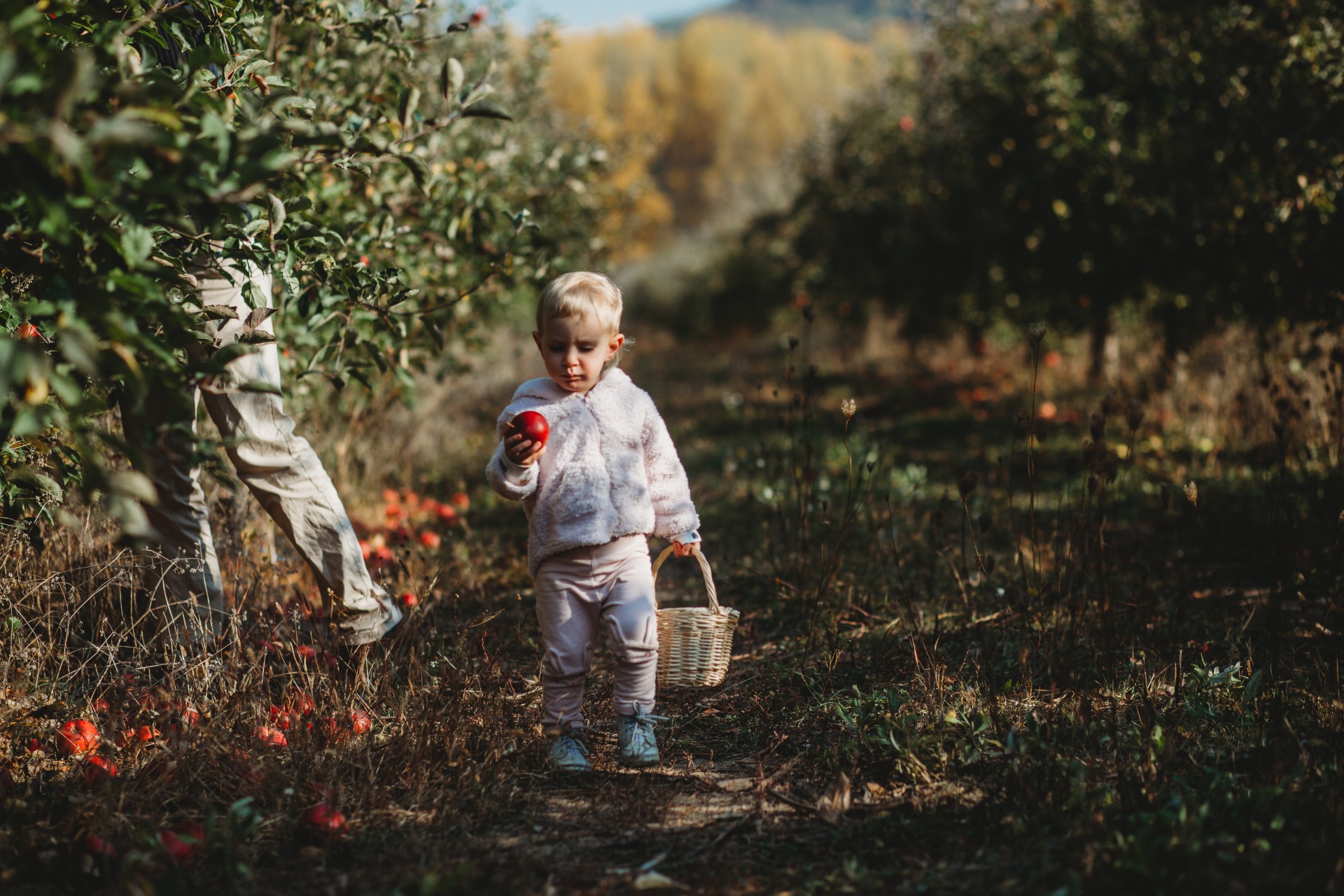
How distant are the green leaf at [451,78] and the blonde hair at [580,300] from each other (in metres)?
0.52

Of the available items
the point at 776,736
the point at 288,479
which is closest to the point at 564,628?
the point at 776,736

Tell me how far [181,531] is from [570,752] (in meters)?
1.43

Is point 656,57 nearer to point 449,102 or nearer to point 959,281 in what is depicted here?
point 959,281

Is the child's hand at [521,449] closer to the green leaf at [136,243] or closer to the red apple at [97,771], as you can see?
the green leaf at [136,243]

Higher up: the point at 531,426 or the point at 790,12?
the point at 790,12

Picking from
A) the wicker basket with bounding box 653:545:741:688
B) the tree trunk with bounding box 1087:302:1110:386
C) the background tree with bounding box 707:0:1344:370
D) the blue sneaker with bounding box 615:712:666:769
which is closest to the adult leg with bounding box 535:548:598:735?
the blue sneaker with bounding box 615:712:666:769

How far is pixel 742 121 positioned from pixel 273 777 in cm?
5306

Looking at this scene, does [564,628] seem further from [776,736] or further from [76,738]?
[76,738]

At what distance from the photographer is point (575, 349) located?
2471 millimetres

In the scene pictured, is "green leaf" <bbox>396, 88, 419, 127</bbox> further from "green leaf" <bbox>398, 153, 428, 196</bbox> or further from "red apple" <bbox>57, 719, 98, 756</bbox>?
"red apple" <bbox>57, 719, 98, 756</bbox>

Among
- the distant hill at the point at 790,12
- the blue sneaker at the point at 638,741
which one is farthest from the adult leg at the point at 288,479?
the distant hill at the point at 790,12

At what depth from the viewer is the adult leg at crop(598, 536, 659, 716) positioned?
2.47 m

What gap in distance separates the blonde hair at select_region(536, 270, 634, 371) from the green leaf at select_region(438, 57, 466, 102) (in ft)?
1.71

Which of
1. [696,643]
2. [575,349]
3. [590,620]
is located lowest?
[696,643]
